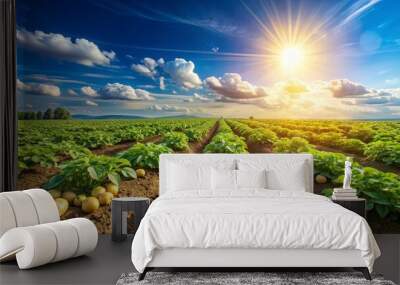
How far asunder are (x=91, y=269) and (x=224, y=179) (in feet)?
6.52

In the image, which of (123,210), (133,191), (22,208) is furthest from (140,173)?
(22,208)

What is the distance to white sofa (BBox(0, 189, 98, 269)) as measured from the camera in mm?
5309

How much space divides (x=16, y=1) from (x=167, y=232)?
14.4ft

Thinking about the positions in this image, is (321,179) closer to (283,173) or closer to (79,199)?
(283,173)

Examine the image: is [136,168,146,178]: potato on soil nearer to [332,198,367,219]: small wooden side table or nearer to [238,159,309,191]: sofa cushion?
[238,159,309,191]: sofa cushion

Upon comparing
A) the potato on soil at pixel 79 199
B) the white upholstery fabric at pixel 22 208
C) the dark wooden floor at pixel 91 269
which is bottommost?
the dark wooden floor at pixel 91 269

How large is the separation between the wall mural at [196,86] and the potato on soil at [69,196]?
1 cm

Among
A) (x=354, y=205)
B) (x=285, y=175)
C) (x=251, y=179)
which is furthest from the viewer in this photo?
(x=285, y=175)

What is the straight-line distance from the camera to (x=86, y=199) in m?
7.82

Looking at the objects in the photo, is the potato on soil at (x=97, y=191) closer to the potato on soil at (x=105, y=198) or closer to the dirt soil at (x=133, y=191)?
the potato on soil at (x=105, y=198)

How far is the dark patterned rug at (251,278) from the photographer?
4840mm

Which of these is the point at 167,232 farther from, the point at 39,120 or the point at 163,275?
the point at 39,120

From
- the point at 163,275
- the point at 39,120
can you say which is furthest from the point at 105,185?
the point at 163,275

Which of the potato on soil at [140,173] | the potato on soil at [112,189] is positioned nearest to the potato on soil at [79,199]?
the potato on soil at [112,189]
